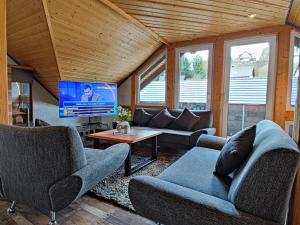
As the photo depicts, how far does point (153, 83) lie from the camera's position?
5.41 metres

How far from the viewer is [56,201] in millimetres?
1477

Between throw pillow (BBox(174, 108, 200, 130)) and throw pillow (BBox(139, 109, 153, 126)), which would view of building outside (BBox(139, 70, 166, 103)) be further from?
throw pillow (BBox(174, 108, 200, 130))

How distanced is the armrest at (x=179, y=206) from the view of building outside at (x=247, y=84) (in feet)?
11.2

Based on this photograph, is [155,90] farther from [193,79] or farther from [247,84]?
[247,84]

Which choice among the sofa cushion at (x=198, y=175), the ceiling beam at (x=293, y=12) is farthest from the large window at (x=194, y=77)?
the sofa cushion at (x=198, y=175)

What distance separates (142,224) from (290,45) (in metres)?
4.03

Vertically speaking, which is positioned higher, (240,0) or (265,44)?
(240,0)

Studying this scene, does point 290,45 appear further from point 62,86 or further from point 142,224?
point 62,86

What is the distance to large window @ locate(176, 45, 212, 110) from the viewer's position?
4535 millimetres

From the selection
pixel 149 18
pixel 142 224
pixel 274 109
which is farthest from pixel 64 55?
pixel 274 109

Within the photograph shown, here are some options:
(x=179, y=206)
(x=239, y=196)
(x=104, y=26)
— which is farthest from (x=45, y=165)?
(x=104, y=26)

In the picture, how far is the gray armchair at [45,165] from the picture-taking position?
142cm

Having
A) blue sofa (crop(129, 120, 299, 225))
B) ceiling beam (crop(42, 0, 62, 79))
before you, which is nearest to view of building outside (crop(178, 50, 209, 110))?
ceiling beam (crop(42, 0, 62, 79))

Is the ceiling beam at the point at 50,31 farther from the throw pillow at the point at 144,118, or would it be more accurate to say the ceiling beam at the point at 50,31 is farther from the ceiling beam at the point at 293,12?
the ceiling beam at the point at 293,12
